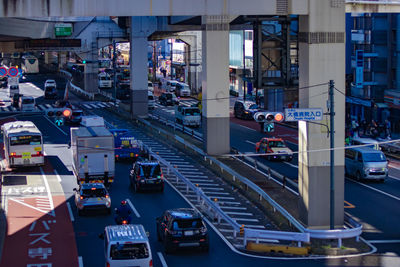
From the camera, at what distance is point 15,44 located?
3792 inches

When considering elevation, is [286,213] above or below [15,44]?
below

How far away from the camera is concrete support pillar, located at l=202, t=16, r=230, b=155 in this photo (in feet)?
168

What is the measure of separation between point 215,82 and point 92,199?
17.6 metres

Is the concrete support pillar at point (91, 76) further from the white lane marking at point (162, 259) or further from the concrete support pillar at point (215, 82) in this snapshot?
the white lane marking at point (162, 259)

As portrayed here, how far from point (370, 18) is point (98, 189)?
40.9m

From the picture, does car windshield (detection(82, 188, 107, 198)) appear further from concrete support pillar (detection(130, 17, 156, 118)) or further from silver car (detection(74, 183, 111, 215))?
concrete support pillar (detection(130, 17, 156, 118))

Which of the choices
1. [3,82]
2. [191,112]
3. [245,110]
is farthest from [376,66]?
[3,82]

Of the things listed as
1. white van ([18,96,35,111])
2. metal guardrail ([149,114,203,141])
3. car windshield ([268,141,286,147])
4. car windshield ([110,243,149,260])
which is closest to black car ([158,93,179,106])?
metal guardrail ([149,114,203,141])

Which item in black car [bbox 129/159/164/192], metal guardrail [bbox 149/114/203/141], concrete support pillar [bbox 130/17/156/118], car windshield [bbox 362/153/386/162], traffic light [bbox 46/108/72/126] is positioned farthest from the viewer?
concrete support pillar [bbox 130/17/156/118]

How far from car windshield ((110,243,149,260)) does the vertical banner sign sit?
48.1m

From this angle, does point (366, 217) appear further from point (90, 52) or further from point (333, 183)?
point (90, 52)

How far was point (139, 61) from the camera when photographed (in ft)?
265

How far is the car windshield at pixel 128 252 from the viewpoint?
85.5ft

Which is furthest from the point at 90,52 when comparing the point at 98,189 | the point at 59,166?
the point at 98,189
